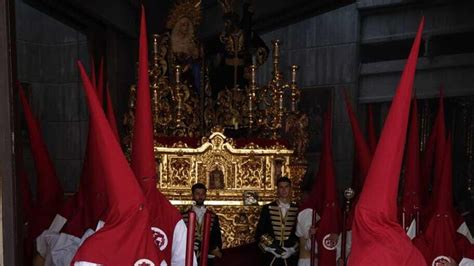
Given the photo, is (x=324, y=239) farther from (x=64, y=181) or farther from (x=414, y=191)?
(x=64, y=181)

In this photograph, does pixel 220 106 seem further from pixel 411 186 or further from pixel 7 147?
pixel 7 147

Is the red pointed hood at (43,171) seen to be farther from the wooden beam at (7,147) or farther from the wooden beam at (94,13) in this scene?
the wooden beam at (94,13)

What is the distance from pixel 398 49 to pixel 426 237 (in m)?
6.04

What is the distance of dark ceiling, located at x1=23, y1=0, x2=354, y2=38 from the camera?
326 inches

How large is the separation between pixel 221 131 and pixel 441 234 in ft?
10.00

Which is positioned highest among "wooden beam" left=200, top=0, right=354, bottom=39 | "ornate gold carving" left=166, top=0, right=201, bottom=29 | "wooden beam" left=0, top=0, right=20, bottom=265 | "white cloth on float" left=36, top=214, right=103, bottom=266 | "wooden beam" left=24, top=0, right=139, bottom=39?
"wooden beam" left=200, top=0, right=354, bottom=39

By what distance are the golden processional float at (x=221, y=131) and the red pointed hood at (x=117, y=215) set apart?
345cm

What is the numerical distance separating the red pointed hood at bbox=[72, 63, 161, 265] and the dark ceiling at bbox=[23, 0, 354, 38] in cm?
605

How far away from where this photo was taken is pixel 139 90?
305 cm

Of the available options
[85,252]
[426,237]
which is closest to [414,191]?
[426,237]

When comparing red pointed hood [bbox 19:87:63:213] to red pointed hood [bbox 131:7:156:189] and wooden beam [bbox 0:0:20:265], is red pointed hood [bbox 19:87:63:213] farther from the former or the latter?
wooden beam [bbox 0:0:20:265]

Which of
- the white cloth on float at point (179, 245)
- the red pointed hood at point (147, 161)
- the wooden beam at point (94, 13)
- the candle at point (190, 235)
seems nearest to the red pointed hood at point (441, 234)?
the white cloth on float at point (179, 245)

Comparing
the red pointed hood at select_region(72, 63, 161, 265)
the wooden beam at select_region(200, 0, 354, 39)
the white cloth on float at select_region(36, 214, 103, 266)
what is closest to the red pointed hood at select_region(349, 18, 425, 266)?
the red pointed hood at select_region(72, 63, 161, 265)

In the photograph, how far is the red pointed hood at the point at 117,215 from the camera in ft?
8.48
